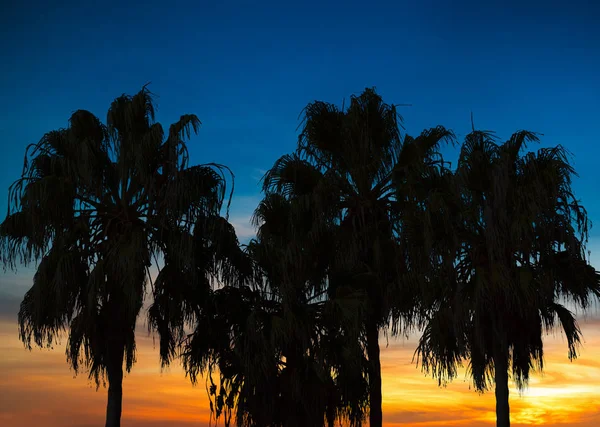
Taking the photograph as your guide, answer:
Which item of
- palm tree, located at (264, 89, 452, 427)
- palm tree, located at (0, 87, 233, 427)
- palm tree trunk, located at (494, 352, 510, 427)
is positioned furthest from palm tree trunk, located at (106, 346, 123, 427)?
palm tree trunk, located at (494, 352, 510, 427)

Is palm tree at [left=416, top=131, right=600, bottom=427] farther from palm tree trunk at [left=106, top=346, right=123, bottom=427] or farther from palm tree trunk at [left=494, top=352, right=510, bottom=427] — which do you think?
palm tree trunk at [left=106, top=346, right=123, bottom=427]

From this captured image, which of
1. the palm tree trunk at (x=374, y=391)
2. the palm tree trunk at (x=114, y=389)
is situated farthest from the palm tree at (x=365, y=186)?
the palm tree trunk at (x=114, y=389)

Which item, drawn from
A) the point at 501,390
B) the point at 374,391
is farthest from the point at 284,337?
the point at 501,390

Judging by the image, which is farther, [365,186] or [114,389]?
[365,186]

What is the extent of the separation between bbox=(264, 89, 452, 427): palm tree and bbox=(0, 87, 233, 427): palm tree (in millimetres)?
3582

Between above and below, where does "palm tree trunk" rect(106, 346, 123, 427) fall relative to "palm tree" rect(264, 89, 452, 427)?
below

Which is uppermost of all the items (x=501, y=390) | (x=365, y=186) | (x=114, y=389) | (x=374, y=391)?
(x=365, y=186)

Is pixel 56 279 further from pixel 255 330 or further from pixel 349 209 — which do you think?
pixel 349 209

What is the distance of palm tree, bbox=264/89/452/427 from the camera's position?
2198 centimetres

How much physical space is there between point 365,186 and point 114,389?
9381 millimetres

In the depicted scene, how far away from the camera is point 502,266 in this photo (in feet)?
62.7

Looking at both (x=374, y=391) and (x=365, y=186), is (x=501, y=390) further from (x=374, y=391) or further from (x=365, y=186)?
(x=365, y=186)

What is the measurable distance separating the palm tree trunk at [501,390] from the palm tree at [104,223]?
8.52m

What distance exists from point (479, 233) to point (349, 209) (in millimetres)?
4754
